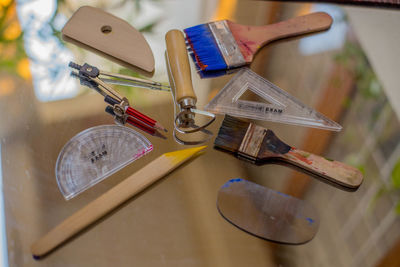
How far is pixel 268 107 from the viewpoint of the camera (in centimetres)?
67

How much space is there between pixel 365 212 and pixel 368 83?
0.27 m

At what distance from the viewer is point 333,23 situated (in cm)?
84

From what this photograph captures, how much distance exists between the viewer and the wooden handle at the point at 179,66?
24.3 inches

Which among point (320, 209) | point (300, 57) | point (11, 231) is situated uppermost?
point (300, 57)

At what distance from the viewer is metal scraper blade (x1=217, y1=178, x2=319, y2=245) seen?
546 millimetres

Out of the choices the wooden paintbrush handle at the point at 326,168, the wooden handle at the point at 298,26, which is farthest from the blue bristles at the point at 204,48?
the wooden paintbrush handle at the point at 326,168

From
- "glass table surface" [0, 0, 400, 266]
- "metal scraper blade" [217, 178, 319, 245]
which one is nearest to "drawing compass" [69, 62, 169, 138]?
"glass table surface" [0, 0, 400, 266]

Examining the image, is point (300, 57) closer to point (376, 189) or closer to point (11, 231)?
point (376, 189)

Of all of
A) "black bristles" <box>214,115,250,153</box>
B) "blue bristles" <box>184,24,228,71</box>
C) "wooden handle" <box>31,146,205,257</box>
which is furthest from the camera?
A: "blue bristles" <box>184,24,228,71</box>

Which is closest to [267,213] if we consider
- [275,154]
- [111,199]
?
[275,154]

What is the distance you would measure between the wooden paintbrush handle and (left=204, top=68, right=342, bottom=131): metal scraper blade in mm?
74

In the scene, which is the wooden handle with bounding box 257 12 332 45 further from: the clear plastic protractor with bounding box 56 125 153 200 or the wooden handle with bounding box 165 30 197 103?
the clear plastic protractor with bounding box 56 125 153 200

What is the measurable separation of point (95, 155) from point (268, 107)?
28cm

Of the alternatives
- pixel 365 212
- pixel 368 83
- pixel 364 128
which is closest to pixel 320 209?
pixel 365 212
